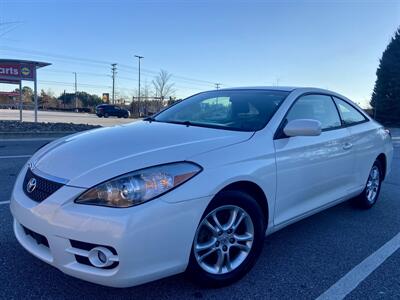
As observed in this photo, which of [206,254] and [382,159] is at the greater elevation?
[382,159]

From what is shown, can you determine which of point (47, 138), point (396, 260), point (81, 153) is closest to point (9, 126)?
point (47, 138)

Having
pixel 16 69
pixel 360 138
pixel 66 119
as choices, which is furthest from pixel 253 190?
pixel 66 119

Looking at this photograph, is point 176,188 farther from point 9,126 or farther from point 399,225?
point 9,126

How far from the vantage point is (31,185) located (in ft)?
8.21

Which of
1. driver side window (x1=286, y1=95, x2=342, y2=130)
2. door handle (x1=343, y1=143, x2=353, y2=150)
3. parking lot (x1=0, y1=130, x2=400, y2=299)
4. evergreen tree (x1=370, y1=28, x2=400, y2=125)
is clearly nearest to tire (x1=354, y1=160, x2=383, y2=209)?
parking lot (x1=0, y1=130, x2=400, y2=299)

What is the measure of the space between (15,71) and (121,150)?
16.1 m

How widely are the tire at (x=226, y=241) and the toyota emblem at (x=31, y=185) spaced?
3.80ft

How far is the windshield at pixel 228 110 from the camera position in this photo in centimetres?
325

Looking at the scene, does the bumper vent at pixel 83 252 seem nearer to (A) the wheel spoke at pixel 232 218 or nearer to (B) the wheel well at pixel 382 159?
(A) the wheel spoke at pixel 232 218

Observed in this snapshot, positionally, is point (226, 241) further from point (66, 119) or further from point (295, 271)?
point (66, 119)

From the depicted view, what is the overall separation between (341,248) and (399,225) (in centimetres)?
122

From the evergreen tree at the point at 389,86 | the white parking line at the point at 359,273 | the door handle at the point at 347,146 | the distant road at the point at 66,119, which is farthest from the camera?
the evergreen tree at the point at 389,86

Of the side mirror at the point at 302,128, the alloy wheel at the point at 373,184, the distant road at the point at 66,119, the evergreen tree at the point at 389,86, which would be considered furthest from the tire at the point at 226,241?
the evergreen tree at the point at 389,86

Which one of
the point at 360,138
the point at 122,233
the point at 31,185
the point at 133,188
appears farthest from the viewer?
the point at 360,138
